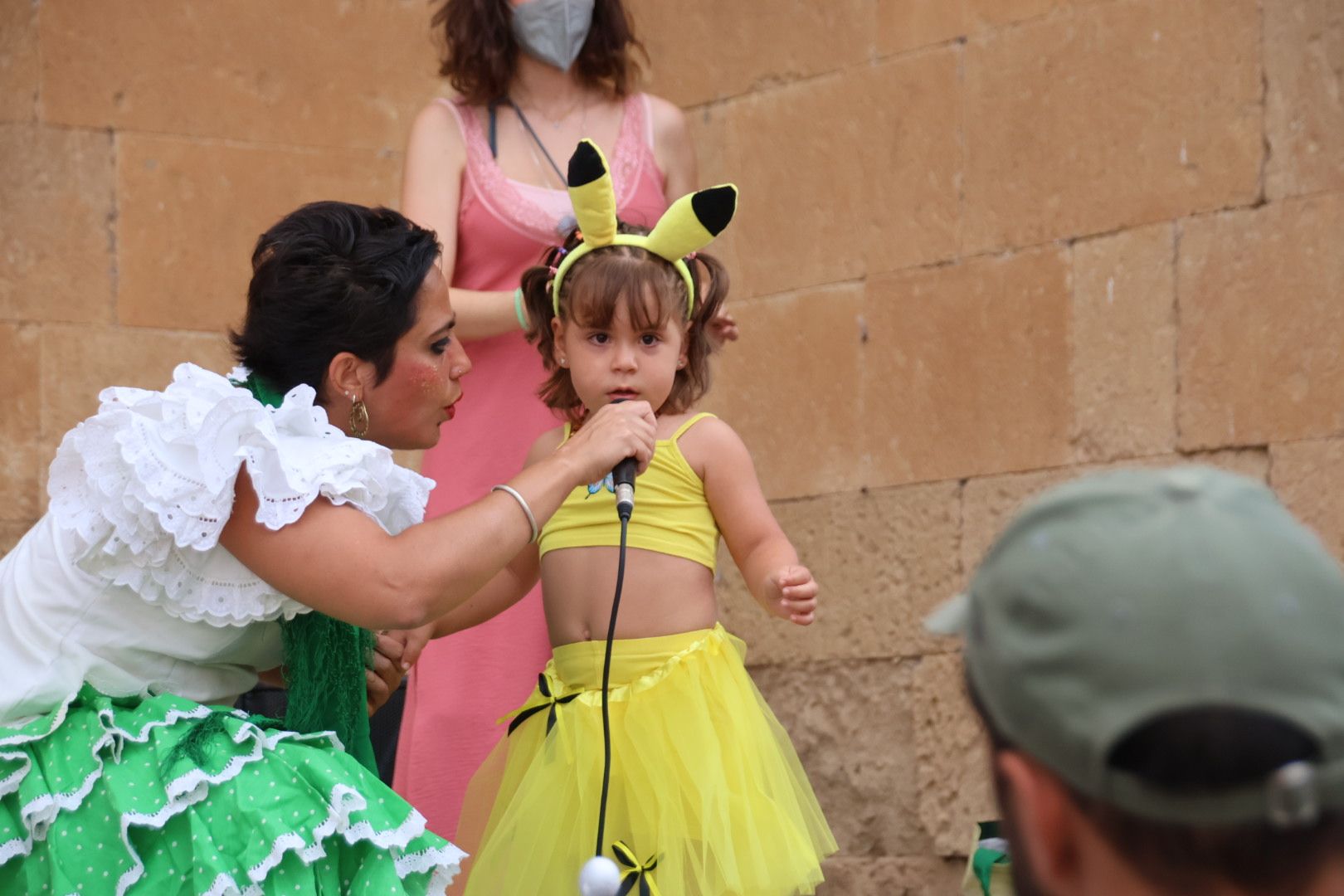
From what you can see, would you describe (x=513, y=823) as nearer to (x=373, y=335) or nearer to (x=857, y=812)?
(x=373, y=335)

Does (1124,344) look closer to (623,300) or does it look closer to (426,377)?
(623,300)

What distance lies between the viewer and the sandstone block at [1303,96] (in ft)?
12.0

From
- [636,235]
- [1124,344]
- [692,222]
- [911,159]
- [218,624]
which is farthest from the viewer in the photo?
[911,159]

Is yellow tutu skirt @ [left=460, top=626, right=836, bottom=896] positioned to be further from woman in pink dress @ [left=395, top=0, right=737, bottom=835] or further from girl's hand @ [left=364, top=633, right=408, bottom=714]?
woman in pink dress @ [left=395, top=0, right=737, bottom=835]

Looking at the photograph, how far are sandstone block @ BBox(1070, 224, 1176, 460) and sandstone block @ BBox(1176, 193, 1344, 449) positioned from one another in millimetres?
39

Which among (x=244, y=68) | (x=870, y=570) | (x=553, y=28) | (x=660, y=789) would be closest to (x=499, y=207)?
(x=553, y=28)

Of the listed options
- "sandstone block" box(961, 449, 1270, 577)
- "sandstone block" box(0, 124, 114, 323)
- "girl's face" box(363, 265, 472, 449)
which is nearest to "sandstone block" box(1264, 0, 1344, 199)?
"sandstone block" box(961, 449, 1270, 577)

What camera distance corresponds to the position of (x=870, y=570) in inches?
166

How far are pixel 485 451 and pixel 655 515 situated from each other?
2.07ft

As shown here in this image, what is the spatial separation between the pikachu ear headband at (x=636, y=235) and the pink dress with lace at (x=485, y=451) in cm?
42

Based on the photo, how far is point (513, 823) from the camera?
8.76ft

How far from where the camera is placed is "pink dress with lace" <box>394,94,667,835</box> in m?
3.31

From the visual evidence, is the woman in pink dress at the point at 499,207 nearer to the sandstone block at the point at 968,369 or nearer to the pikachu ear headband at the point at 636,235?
the pikachu ear headband at the point at 636,235

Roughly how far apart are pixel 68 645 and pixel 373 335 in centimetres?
60
